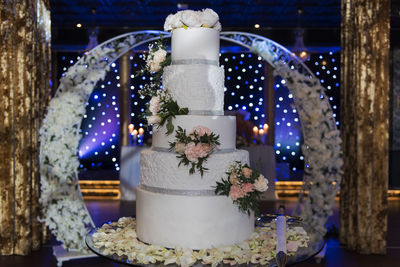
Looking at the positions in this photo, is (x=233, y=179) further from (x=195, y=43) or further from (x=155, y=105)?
(x=195, y=43)

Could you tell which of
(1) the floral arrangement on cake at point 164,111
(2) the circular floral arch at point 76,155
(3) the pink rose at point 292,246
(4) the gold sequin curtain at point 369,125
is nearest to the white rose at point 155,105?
(1) the floral arrangement on cake at point 164,111

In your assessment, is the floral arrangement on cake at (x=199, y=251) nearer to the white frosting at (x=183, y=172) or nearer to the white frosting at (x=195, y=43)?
the white frosting at (x=183, y=172)

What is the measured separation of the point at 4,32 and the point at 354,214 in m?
4.68

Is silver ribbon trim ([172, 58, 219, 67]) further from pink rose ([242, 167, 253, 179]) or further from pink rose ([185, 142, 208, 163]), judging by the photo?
pink rose ([242, 167, 253, 179])

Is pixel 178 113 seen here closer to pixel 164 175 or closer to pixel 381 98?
pixel 164 175

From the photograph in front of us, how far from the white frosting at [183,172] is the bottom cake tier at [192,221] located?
0.08 m

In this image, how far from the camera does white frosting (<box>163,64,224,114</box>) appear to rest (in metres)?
3.06

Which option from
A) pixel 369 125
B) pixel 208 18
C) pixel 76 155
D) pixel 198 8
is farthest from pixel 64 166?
pixel 198 8

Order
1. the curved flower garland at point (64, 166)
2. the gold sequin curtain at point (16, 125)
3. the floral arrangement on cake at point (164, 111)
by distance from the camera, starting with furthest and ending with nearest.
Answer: the gold sequin curtain at point (16, 125) → the curved flower garland at point (64, 166) → the floral arrangement on cake at point (164, 111)

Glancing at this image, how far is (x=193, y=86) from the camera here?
10.0ft

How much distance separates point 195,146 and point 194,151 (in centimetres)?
4

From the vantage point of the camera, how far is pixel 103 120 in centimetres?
1245

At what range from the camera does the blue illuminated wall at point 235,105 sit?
1237 cm

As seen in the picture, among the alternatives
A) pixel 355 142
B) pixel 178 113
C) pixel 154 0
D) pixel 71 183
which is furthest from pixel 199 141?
pixel 154 0
